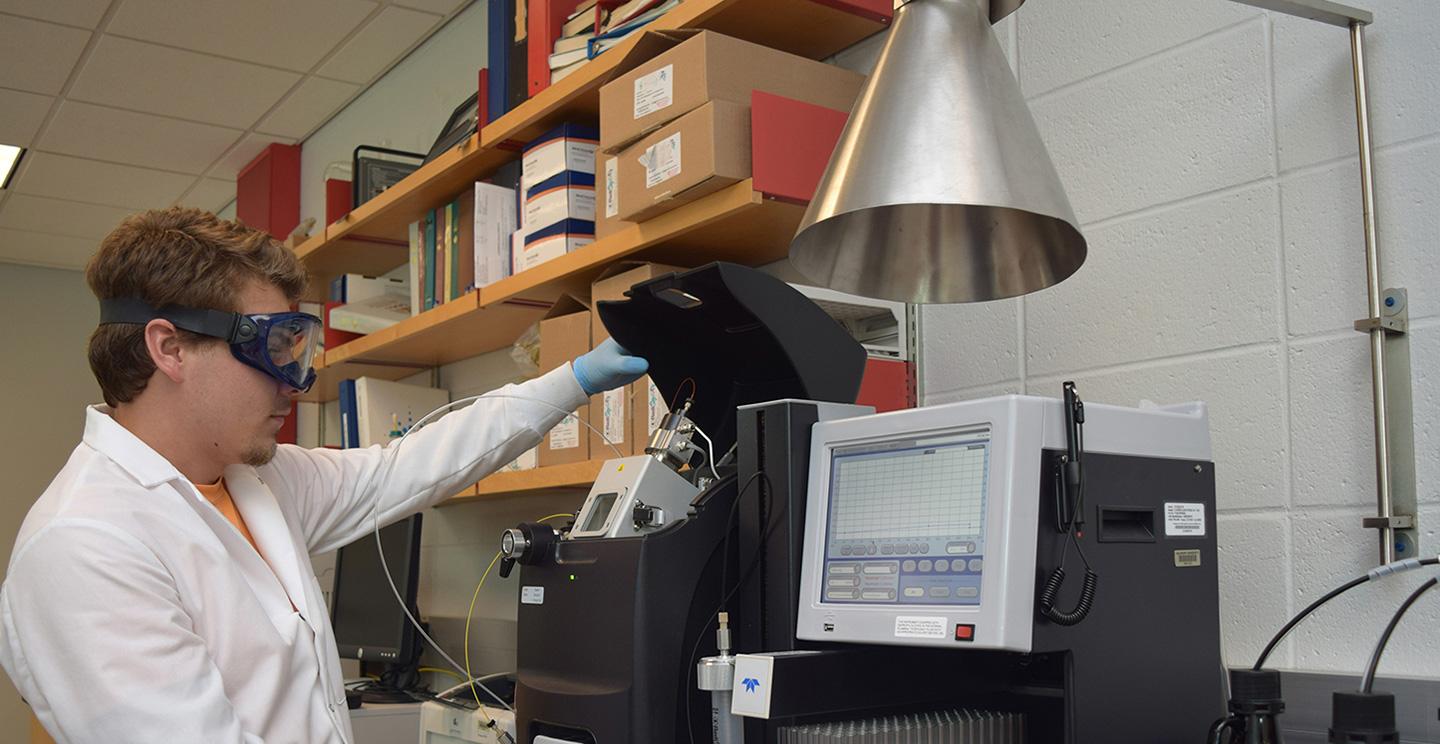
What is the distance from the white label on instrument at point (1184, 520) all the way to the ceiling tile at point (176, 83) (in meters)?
3.49

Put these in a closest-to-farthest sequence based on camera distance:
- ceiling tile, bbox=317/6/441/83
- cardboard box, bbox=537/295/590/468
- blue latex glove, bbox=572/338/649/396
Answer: blue latex glove, bbox=572/338/649/396 → cardboard box, bbox=537/295/590/468 → ceiling tile, bbox=317/6/441/83

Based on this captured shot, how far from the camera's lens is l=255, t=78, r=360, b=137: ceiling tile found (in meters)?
4.13

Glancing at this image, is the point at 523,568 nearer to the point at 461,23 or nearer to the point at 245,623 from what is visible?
the point at 245,623

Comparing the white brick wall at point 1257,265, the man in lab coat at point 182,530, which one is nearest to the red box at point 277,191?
the man in lab coat at point 182,530

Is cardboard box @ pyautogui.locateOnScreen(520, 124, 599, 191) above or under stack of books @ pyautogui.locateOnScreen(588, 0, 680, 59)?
under

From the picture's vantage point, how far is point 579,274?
2332 mm

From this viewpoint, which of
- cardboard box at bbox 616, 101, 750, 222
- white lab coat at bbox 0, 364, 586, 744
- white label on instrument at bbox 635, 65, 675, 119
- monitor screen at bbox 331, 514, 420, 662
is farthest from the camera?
monitor screen at bbox 331, 514, 420, 662

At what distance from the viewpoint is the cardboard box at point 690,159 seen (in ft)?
6.15

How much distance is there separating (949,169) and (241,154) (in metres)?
4.25

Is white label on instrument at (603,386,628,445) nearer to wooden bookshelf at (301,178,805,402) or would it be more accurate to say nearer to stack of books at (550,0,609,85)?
wooden bookshelf at (301,178,805,402)

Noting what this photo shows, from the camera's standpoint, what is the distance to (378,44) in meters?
3.81

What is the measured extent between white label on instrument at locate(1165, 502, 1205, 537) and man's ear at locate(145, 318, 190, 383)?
3.76ft

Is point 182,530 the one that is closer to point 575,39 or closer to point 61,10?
point 575,39

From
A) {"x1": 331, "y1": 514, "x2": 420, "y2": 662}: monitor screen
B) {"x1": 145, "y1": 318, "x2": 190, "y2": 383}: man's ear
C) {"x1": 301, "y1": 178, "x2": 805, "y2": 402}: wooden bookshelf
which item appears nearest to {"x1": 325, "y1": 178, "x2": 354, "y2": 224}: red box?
{"x1": 301, "y1": 178, "x2": 805, "y2": 402}: wooden bookshelf
